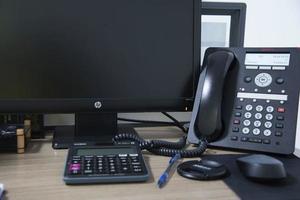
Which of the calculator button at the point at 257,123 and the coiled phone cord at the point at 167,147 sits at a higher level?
the calculator button at the point at 257,123

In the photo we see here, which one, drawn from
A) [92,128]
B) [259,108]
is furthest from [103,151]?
[259,108]

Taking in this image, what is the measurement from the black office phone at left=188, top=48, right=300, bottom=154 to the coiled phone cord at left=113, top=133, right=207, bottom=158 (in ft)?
0.13

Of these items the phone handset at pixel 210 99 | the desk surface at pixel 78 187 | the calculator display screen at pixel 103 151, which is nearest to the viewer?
the desk surface at pixel 78 187

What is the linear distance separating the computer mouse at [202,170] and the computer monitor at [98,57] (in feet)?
0.81

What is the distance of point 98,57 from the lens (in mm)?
867

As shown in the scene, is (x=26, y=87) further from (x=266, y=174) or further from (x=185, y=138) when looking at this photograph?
(x=266, y=174)

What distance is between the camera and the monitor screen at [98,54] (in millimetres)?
838

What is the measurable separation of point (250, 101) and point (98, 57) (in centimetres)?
42

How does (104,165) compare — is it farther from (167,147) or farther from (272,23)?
(272,23)

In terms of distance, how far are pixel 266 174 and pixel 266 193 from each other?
4 cm

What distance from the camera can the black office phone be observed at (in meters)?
0.80

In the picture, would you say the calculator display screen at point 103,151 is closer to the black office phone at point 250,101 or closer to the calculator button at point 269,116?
the black office phone at point 250,101

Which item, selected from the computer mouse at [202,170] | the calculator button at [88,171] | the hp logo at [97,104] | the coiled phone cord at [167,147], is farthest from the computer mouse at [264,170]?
the hp logo at [97,104]

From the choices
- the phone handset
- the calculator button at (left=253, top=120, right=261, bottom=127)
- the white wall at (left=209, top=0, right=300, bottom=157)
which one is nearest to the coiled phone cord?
the phone handset
